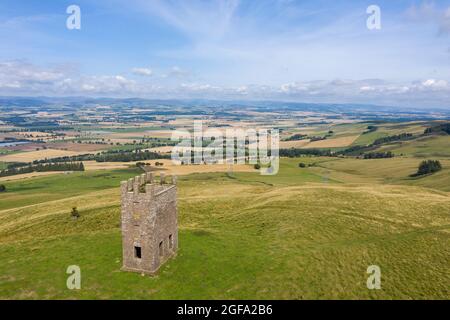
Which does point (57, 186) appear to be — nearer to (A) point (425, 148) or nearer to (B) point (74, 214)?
(B) point (74, 214)

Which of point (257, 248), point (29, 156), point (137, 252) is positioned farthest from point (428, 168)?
point (29, 156)

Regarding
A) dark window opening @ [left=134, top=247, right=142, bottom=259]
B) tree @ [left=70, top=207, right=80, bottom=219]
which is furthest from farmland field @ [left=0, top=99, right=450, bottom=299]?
dark window opening @ [left=134, top=247, right=142, bottom=259]

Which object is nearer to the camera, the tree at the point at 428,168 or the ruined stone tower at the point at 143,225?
the ruined stone tower at the point at 143,225

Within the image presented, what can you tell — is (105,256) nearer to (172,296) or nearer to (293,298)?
(172,296)

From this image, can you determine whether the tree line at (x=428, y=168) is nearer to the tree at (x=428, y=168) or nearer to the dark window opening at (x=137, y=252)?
the tree at (x=428, y=168)

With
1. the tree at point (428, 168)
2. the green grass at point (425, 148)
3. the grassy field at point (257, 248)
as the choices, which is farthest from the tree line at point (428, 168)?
the grassy field at point (257, 248)

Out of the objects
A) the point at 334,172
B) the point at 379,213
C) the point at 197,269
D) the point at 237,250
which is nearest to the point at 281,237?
the point at 237,250
